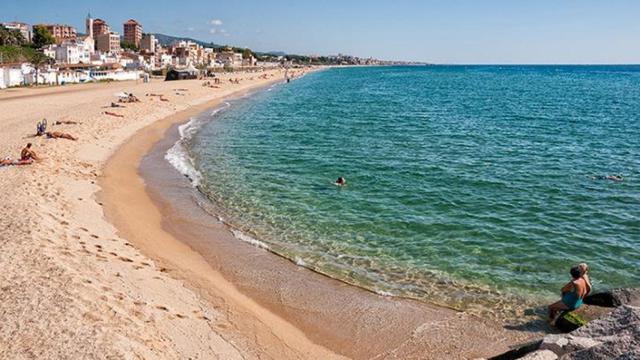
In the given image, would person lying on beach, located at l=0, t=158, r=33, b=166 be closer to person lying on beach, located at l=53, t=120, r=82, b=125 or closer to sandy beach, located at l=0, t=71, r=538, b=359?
sandy beach, located at l=0, t=71, r=538, b=359

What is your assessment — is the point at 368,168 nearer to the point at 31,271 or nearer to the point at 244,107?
the point at 31,271

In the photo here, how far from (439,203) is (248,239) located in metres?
7.93

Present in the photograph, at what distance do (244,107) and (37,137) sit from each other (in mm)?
34365

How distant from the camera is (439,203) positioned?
65.7ft

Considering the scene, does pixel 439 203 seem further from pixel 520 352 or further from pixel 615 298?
pixel 520 352

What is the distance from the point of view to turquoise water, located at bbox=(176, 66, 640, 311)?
14.0m

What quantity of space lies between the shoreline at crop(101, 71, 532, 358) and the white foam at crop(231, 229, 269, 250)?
9.7 inches

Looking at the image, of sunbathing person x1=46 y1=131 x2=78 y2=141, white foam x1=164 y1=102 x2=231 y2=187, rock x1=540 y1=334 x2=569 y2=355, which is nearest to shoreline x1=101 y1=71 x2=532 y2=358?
rock x1=540 y1=334 x2=569 y2=355

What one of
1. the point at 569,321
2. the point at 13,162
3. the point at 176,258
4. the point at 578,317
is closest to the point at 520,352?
the point at 569,321

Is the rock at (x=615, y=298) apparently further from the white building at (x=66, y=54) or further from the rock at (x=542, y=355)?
the white building at (x=66, y=54)

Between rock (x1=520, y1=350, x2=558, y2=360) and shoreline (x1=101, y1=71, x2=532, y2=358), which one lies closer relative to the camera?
rock (x1=520, y1=350, x2=558, y2=360)

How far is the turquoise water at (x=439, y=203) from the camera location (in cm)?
1396

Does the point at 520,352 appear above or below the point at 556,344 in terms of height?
below

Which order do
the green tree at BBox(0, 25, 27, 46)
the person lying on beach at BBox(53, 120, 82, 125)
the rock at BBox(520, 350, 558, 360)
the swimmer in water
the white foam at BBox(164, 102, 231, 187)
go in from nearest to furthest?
the rock at BBox(520, 350, 558, 360) → the swimmer in water → the white foam at BBox(164, 102, 231, 187) → the person lying on beach at BBox(53, 120, 82, 125) → the green tree at BBox(0, 25, 27, 46)
